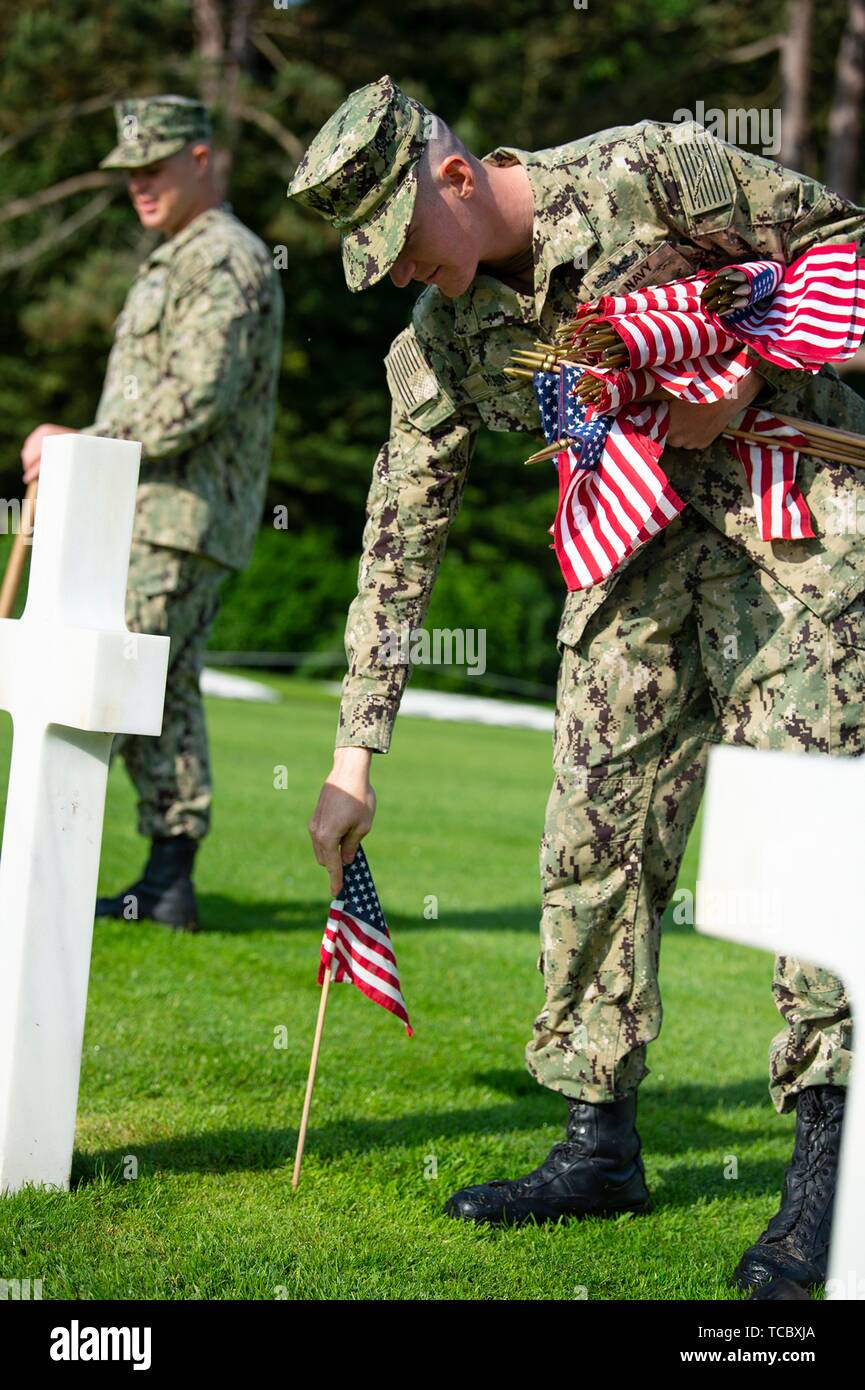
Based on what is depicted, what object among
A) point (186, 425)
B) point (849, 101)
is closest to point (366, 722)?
point (186, 425)

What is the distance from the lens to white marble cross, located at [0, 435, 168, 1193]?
3.23m

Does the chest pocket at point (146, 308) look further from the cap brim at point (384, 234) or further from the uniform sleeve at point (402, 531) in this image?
the cap brim at point (384, 234)

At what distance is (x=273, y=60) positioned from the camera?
29.3 m

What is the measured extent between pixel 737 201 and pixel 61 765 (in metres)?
1.74

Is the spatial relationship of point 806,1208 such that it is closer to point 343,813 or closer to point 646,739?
point 646,739

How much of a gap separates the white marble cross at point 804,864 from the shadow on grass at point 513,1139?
2.03 metres

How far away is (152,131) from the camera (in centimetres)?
633

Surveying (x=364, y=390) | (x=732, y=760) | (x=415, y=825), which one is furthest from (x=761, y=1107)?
(x=364, y=390)

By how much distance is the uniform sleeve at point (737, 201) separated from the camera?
337 cm

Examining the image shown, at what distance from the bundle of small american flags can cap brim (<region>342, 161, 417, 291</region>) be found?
38 centimetres

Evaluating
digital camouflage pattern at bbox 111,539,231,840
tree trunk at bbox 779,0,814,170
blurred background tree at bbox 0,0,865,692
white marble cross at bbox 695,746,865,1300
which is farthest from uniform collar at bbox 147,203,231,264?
tree trunk at bbox 779,0,814,170

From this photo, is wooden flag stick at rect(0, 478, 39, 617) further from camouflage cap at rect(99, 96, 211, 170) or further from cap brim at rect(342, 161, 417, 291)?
cap brim at rect(342, 161, 417, 291)
